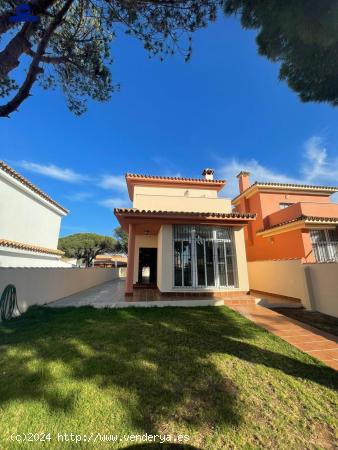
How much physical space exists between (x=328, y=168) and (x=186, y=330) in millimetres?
16674

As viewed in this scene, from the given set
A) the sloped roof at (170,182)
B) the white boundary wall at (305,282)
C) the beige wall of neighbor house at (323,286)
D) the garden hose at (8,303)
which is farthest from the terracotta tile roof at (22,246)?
the beige wall of neighbor house at (323,286)

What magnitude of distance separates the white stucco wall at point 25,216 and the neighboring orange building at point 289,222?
59.4 feet

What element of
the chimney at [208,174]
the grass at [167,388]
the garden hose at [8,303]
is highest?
the chimney at [208,174]

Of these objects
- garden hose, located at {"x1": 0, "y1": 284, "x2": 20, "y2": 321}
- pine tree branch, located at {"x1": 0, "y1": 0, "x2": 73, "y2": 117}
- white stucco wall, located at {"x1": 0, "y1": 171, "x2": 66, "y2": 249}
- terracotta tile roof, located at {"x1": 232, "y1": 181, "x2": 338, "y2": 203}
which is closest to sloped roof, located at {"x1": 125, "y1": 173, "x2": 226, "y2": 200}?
terracotta tile roof, located at {"x1": 232, "y1": 181, "x2": 338, "y2": 203}

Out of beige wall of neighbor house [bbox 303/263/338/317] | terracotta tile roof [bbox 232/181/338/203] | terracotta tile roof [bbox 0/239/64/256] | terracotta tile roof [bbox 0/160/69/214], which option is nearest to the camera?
beige wall of neighbor house [bbox 303/263/338/317]

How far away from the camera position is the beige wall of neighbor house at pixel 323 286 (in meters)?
7.46

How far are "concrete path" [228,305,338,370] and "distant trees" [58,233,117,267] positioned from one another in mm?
35970

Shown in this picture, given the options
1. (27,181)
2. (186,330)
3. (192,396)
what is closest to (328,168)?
(186,330)

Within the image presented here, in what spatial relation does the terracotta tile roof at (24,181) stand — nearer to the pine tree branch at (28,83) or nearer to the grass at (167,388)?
the pine tree branch at (28,83)

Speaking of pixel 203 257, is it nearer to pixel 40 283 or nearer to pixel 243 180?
pixel 40 283

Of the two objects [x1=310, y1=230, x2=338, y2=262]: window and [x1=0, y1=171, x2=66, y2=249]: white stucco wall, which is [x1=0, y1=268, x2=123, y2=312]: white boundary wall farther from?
[x1=310, y1=230, x2=338, y2=262]: window

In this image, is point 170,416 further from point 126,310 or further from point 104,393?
point 126,310

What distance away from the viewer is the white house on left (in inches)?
518

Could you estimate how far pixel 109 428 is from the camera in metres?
2.26
